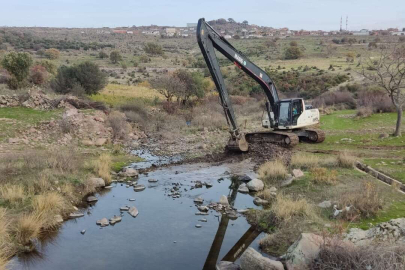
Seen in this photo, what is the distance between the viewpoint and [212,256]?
9.84 metres

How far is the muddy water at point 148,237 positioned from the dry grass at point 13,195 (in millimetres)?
1653

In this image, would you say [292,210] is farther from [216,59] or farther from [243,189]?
[216,59]

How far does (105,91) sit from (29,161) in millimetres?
23572

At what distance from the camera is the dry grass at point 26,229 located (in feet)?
33.3

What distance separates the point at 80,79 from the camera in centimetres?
3269

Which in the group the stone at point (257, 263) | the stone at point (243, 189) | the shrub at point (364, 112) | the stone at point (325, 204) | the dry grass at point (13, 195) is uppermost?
the stone at point (257, 263)

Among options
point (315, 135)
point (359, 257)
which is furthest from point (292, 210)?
point (315, 135)

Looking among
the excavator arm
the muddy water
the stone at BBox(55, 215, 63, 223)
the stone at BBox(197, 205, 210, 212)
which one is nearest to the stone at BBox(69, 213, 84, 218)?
the muddy water

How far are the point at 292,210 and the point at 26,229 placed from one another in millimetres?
7186

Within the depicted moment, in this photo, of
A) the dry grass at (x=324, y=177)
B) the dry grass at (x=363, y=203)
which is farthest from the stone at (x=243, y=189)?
the dry grass at (x=363, y=203)

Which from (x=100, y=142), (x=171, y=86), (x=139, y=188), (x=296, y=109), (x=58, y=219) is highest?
(x=296, y=109)

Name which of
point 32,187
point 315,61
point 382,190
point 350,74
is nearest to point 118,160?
point 32,187

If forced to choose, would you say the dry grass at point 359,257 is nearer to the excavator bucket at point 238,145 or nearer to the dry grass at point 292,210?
the dry grass at point 292,210

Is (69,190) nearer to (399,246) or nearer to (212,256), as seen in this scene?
(212,256)
